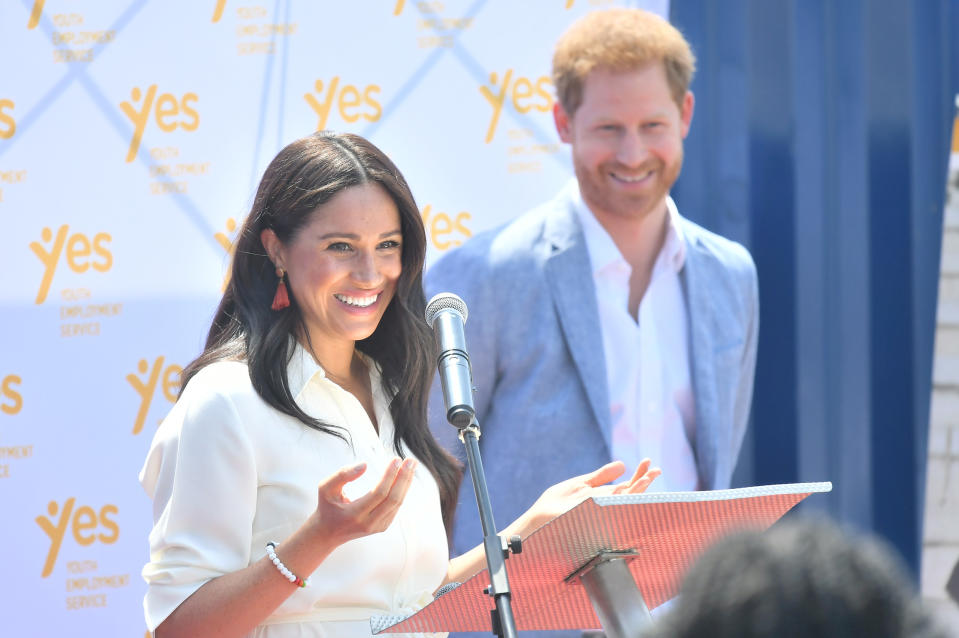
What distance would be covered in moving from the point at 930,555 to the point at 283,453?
2.45 metres

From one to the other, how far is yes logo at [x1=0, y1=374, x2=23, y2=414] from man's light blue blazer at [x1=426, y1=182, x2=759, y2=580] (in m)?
1.09

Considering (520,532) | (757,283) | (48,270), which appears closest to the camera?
(520,532)

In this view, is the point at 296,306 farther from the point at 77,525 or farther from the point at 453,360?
the point at 77,525

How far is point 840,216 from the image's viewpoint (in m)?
3.58

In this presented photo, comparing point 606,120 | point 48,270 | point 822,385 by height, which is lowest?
point 822,385

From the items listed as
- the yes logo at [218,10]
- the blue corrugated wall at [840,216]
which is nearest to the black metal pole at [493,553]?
the yes logo at [218,10]

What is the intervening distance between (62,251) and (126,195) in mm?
223

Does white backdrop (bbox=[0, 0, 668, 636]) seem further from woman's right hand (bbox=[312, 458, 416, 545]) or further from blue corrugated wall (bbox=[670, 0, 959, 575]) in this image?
woman's right hand (bbox=[312, 458, 416, 545])

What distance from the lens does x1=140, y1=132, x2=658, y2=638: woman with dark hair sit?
5.70ft

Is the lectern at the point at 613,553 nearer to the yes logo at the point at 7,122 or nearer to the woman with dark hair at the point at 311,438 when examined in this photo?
the woman with dark hair at the point at 311,438

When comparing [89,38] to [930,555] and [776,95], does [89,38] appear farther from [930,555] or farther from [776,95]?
[930,555]

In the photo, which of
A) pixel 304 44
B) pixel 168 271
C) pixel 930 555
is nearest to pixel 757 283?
pixel 930 555

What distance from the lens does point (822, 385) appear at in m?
3.57

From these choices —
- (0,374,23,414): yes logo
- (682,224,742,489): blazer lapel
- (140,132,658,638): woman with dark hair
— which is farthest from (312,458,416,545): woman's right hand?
(0,374,23,414): yes logo
